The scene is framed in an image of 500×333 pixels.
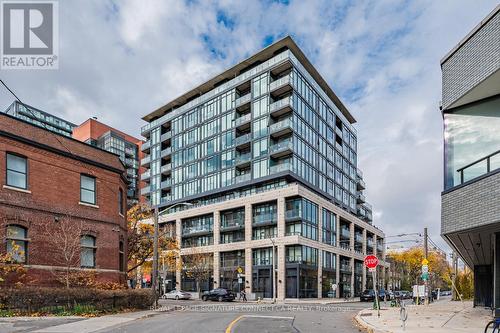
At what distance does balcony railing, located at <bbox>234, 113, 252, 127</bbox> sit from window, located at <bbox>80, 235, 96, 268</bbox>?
136 ft

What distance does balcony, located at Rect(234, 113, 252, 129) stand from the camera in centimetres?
6588

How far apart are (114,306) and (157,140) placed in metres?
61.8

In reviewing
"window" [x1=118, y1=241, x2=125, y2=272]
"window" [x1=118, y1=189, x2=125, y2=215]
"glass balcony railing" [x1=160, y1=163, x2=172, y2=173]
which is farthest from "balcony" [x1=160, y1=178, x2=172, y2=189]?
"window" [x1=118, y1=241, x2=125, y2=272]

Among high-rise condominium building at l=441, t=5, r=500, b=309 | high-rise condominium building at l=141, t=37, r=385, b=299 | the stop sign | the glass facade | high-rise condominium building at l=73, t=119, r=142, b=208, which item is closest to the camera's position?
high-rise condominium building at l=441, t=5, r=500, b=309

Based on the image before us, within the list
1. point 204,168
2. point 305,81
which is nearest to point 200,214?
point 204,168

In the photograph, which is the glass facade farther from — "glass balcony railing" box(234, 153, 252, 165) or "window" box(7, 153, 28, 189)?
"glass balcony railing" box(234, 153, 252, 165)

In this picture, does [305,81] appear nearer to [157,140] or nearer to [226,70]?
[226,70]

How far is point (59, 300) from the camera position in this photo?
20812 mm

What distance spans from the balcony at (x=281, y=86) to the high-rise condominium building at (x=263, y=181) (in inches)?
6.4

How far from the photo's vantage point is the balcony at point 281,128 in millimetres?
60500

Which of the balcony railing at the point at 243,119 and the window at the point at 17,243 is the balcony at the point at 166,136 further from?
the window at the point at 17,243

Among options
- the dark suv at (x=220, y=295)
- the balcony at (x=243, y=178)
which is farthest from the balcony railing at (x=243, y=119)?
the dark suv at (x=220, y=295)

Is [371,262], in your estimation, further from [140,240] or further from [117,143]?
[117,143]

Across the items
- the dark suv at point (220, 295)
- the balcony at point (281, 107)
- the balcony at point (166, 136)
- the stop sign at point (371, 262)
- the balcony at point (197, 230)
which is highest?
the balcony at point (281, 107)
